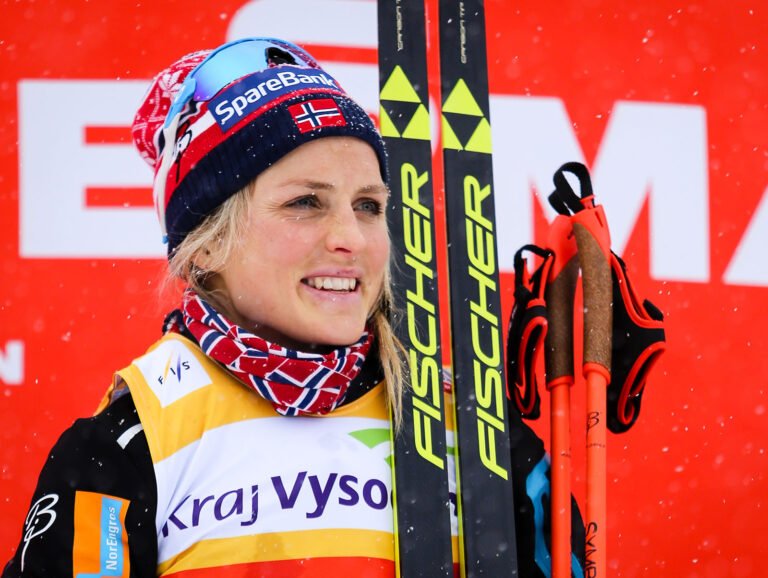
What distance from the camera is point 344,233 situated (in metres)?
1.31

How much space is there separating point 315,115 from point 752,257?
1.55 meters

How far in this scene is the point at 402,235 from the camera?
1573mm

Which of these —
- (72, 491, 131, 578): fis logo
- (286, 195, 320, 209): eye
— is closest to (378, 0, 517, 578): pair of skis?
(286, 195, 320, 209): eye

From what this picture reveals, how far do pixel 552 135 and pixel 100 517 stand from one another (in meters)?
1.62

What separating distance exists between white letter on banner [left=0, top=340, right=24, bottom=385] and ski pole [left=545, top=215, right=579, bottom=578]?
1.23 meters

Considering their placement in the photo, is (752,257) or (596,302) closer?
(596,302)

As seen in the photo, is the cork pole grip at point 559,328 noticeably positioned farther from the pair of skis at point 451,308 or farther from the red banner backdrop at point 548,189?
the red banner backdrop at point 548,189

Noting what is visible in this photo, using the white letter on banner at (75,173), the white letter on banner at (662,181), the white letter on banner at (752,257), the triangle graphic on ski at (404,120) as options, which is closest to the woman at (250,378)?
the triangle graphic on ski at (404,120)

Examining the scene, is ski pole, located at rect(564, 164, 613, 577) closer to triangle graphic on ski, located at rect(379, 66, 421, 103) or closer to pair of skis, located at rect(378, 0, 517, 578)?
pair of skis, located at rect(378, 0, 517, 578)

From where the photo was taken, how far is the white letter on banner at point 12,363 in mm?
2234

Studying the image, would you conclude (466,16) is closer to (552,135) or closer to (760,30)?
(552,135)

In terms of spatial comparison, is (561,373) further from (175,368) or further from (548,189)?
(548,189)

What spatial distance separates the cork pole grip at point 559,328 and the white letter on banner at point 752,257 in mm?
1024

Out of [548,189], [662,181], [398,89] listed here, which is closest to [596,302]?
[398,89]
